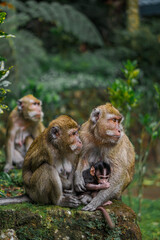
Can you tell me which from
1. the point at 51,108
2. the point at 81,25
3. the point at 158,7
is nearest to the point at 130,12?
the point at 158,7

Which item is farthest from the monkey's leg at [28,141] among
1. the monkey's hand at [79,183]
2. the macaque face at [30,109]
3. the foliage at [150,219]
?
the foliage at [150,219]

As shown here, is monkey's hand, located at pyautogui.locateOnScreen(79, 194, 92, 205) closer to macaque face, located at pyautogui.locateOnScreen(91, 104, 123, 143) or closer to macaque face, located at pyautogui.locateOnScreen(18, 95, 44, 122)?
macaque face, located at pyautogui.locateOnScreen(91, 104, 123, 143)

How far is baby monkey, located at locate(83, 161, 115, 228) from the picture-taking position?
4230mm

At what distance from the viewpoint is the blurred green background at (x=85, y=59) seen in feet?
34.9

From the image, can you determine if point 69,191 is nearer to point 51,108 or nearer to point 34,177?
point 34,177

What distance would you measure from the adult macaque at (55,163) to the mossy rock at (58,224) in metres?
0.14

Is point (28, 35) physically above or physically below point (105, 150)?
above

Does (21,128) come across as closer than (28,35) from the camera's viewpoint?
Yes

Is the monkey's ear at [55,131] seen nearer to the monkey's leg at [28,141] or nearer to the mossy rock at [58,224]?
the mossy rock at [58,224]

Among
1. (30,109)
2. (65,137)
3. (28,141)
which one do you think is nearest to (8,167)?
(28,141)

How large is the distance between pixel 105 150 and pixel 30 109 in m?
2.11

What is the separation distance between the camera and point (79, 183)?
4367 mm

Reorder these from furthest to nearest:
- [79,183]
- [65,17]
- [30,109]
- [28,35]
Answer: [28,35] → [65,17] → [30,109] → [79,183]

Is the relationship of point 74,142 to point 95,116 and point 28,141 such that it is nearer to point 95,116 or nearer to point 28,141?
point 95,116
